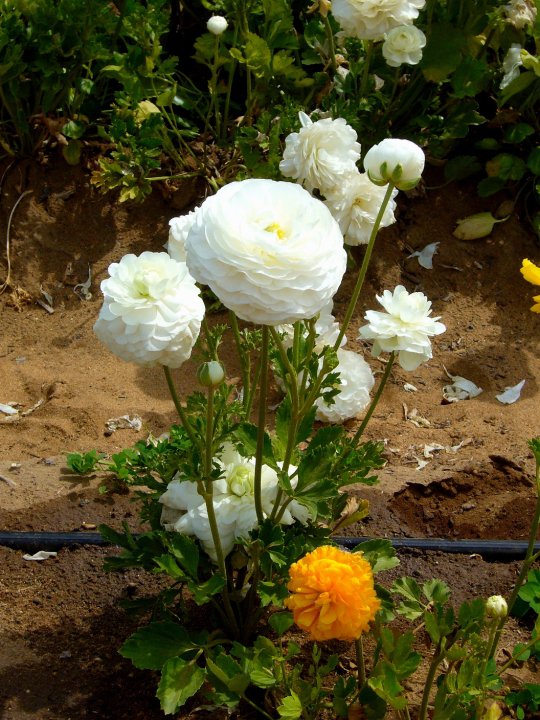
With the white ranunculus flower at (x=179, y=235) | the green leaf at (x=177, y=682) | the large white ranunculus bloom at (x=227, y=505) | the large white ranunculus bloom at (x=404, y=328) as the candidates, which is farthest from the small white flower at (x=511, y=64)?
the green leaf at (x=177, y=682)

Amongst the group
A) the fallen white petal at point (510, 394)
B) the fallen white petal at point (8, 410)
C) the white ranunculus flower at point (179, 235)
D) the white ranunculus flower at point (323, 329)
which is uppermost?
the white ranunculus flower at point (179, 235)

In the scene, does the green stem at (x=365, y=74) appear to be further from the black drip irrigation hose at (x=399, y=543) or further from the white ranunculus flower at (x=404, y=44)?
the black drip irrigation hose at (x=399, y=543)

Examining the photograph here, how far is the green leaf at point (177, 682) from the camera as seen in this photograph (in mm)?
1631

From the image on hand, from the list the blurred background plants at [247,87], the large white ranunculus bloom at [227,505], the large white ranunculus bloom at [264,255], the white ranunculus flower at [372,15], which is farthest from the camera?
the blurred background plants at [247,87]

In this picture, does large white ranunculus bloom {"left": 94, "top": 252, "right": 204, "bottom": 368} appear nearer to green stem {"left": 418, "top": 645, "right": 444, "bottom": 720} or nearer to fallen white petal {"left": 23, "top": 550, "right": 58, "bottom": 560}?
green stem {"left": 418, "top": 645, "right": 444, "bottom": 720}

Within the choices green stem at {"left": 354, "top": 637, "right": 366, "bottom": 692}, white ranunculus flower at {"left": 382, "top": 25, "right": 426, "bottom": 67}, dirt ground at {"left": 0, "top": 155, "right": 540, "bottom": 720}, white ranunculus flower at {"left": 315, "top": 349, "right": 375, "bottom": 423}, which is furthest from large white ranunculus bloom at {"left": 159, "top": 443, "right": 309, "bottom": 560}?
white ranunculus flower at {"left": 382, "top": 25, "right": 426, "bottom": 67}

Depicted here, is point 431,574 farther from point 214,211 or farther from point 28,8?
point 28,8

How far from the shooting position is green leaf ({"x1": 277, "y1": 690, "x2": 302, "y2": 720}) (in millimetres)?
1558

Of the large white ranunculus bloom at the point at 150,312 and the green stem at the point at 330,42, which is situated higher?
the large white ranunculus bloom at the point at 150,312

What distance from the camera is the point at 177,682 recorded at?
5.47ft

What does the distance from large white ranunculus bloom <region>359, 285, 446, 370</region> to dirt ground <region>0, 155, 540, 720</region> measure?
2.21ft

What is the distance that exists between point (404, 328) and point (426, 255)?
2.02 m

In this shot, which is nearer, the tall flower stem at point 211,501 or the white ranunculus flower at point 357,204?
the tall flower stem at point 211,501

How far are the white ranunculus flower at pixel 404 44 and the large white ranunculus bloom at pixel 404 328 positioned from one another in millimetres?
1362
